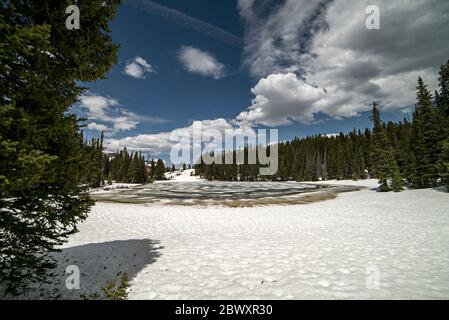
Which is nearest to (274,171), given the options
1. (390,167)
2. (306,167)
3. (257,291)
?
(306,167)

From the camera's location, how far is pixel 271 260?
8297mm

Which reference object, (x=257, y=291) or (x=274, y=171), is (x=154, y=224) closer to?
(x=257, y=291)

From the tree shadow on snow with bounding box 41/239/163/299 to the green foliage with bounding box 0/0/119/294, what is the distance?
1344 mm

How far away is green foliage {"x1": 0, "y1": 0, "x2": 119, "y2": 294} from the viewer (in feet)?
12.8

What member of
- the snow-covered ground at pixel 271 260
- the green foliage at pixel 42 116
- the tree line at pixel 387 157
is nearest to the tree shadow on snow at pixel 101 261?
the snow-covered ground at pixel 271 260

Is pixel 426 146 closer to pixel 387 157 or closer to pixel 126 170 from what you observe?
pixel 387 157

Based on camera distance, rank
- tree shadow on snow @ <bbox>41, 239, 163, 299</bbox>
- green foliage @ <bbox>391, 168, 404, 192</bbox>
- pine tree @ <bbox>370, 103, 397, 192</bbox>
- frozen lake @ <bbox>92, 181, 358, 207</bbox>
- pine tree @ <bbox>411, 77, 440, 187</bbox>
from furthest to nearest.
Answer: pine tree @ <bbox>370, 103, 397, 192</bbox>
green foliage @ <bbox>391, 168, 404, 192</bbox>
pine tree @ <bbox>411, 77, 440, 187</bbox>
frozen lake @ <bbox>92, 181, 358, 207</bbox>
tree shadow on snow @ <bbox>41, 239, 163, 299</bbox>

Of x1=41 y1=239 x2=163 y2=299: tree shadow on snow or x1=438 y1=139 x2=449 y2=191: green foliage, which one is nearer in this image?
x1=41 y1=239 x2=163 y2=299: tree shadow on snow

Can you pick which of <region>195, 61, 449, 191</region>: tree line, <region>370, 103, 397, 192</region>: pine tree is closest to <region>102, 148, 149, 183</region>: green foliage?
→ <region>195, 61, 449, 191</region>: tree line

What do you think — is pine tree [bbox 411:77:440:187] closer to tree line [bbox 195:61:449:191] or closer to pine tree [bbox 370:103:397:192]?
tree line [bbox 195:61:449:191]

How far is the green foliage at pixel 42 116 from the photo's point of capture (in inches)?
154

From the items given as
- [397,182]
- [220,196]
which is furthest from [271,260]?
[397,182]

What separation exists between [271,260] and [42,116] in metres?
7.92

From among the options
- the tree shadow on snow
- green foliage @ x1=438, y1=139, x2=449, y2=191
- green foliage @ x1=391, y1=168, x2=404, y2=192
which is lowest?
the tree shadow on snow
